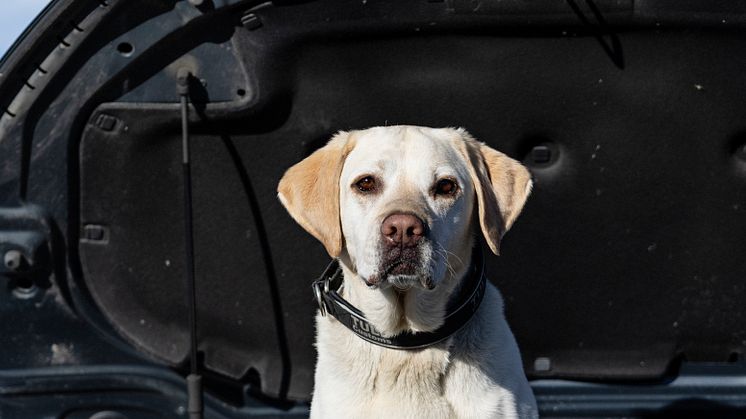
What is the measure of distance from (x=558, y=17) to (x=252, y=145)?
985 mm

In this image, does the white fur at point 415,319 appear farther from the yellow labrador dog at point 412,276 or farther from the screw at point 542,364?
Result: the screw at point 542,364

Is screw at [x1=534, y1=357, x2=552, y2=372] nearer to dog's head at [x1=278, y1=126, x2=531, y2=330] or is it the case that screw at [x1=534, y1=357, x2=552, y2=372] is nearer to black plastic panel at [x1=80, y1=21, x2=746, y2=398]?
black plastic panel at [x1=80, y1=21, x2=746, y2=398]

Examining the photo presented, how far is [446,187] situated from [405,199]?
0.14 metres

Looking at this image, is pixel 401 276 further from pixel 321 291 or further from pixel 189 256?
pixel 189 256

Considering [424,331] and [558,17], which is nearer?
[424,331]

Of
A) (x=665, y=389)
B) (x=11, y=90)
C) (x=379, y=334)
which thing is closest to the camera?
(x=379, y=334)

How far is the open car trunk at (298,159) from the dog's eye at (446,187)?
0.59m

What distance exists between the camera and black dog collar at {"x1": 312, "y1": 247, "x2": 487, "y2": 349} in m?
3.24

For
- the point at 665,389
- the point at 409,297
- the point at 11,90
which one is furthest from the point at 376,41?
the point at 665,389

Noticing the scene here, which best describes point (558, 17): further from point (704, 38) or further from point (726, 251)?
point (726, 251)

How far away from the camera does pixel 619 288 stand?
391 centimetres

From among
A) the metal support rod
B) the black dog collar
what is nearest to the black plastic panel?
the metal support rod

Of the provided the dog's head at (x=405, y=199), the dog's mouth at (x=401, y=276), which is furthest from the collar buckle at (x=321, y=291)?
the dog's mouth at (x=401, y=276)

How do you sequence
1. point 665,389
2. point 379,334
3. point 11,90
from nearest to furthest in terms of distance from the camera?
point 379,334 < point 11,90 < point 665,389
